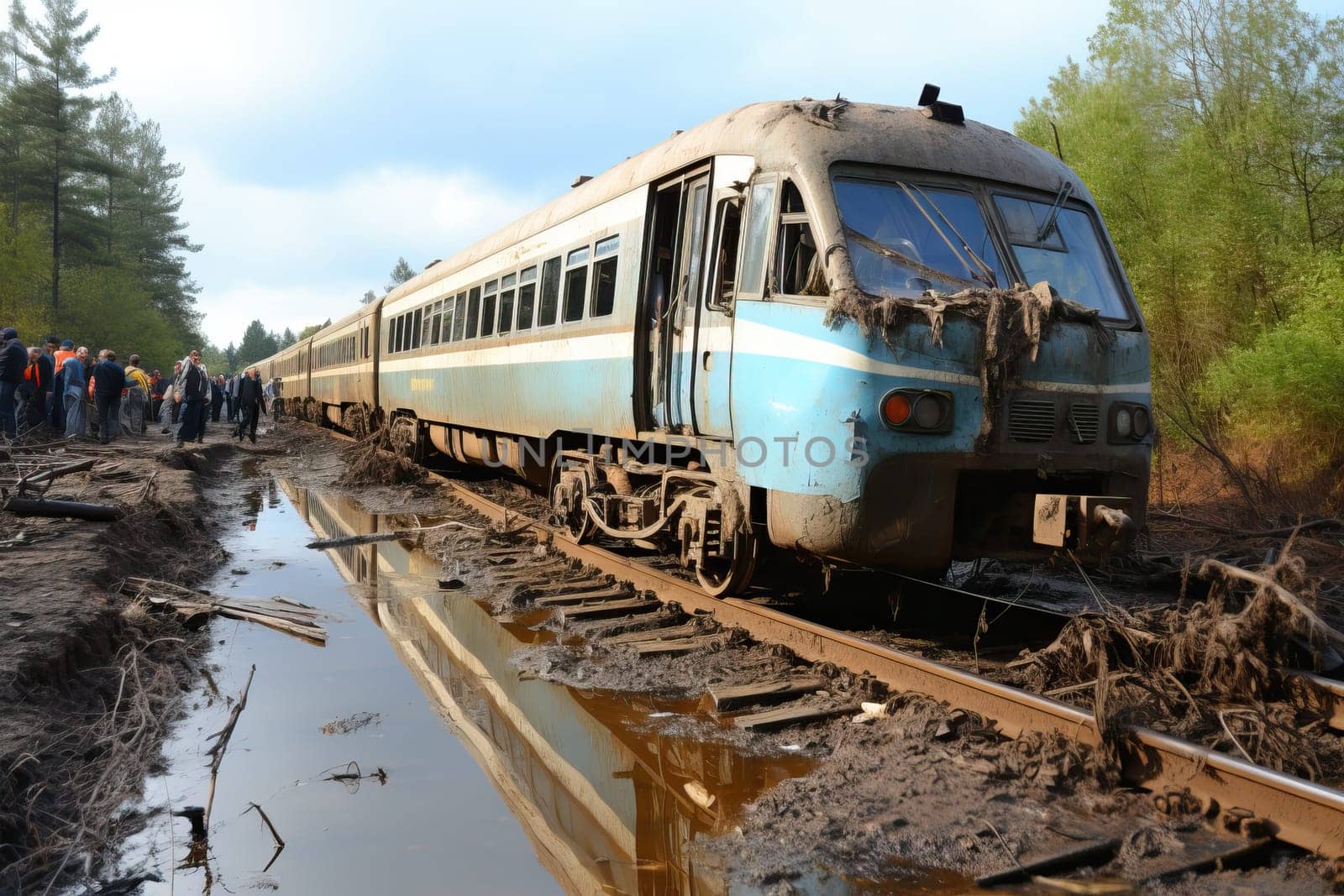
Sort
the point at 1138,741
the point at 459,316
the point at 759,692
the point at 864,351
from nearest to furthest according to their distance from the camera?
1. the point at 1138,741
2. the point at 759,692
3. the point at 864,351
4. the point at 459,316

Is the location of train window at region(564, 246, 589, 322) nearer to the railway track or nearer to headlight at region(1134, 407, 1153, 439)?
the railway track

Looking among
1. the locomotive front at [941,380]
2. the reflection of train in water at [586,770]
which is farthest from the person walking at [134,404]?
the locomotive front at [941,380]

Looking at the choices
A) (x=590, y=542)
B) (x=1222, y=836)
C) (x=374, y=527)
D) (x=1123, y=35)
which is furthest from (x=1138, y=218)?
(x=1222, y=836)

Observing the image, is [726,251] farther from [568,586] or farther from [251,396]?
[251,396]

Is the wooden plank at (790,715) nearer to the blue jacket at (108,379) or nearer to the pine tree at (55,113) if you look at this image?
the blue jacket at (108,379)

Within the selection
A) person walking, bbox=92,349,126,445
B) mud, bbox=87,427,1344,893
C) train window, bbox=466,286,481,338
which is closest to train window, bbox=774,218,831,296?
mud, bbox=87,427,1344,893

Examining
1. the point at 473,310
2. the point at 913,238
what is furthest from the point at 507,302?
the point at 913,238

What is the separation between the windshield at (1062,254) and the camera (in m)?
5.94

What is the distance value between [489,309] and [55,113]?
36.2 meters

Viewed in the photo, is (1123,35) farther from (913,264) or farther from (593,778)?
(593,778)

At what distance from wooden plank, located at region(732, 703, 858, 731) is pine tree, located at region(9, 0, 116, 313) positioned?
41.4m

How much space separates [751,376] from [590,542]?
12.9ft

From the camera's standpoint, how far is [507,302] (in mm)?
11062

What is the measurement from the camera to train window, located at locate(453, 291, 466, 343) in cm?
1320
